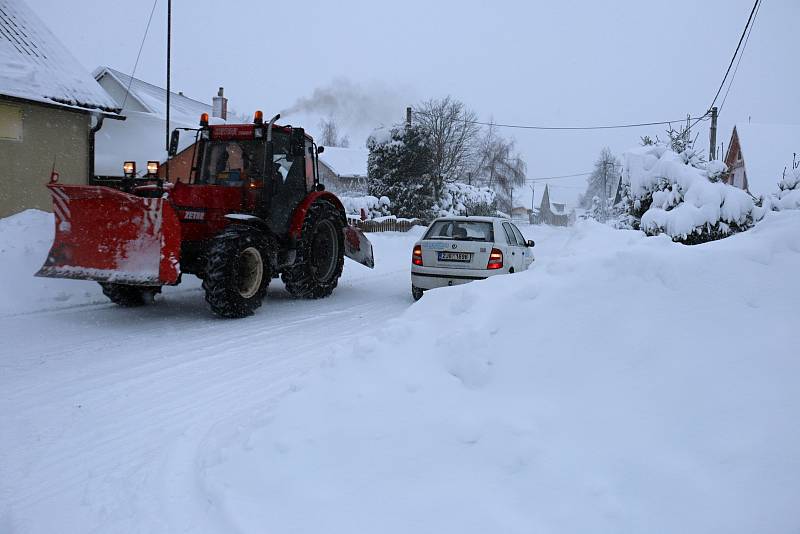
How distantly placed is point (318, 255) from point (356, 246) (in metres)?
0.94

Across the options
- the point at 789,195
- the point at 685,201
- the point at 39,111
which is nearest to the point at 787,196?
the point at 789,195

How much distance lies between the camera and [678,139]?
15.6 meters

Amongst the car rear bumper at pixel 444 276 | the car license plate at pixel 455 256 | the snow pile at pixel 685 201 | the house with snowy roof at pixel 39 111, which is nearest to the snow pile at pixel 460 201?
the snow pile at pixel 685 201

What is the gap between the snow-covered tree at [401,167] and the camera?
31938 millimetres

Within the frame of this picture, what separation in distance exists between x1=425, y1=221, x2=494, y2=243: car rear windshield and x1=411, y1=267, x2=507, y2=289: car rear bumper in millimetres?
522

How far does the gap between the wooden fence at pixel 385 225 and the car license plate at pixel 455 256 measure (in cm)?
1759

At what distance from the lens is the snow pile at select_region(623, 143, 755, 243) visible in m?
11.0

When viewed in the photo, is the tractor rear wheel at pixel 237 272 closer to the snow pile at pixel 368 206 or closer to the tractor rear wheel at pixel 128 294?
the tractor rear wheel at pixel 128 294

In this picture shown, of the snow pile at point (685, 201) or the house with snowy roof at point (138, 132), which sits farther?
the house with snowy roof at point (138, 132)

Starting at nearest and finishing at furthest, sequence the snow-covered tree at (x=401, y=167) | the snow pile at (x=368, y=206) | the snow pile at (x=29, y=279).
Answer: the snow pile at (x=29, y=279) → the snow pile at (x=368, y=206) → the snow-covered tree at (x=401, y=167)

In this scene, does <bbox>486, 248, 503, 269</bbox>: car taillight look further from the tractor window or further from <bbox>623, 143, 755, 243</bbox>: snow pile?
the tractor window

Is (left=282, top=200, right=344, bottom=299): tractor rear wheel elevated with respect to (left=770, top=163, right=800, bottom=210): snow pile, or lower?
lower

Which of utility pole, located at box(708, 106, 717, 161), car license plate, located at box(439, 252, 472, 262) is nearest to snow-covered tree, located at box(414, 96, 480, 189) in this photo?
utility pole, located at box(708, 106, 717, 161)

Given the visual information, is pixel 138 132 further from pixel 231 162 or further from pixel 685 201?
pixel 685 201
